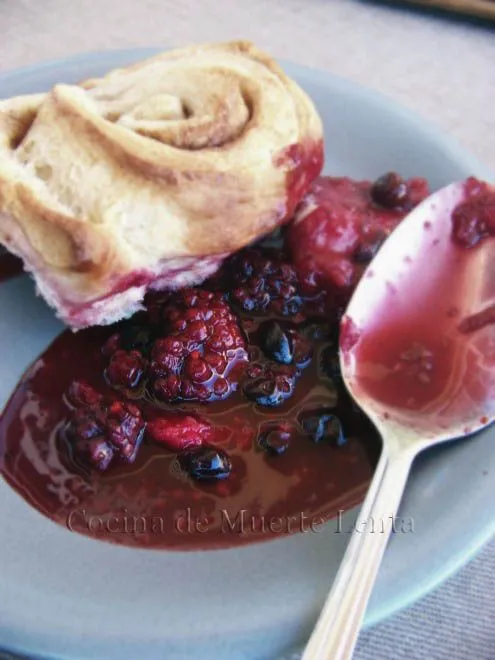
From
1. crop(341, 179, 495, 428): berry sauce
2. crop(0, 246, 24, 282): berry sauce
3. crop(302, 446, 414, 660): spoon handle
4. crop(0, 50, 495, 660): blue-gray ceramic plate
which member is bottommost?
crop(0, 50, 495, 660): blue-gray ceramic plate

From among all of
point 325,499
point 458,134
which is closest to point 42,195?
point 325,499

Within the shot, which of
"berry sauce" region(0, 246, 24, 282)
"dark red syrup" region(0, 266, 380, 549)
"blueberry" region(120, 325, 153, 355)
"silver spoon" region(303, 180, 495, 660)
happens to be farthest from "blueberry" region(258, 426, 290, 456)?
"berry sauce" region(0, 246, 24, 282)

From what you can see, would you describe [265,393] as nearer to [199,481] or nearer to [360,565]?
[199,481]

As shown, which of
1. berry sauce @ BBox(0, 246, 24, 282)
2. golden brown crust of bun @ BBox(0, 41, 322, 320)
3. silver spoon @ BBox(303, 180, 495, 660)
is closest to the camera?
silver spoon @ BBox(303, 180, 495, 660)

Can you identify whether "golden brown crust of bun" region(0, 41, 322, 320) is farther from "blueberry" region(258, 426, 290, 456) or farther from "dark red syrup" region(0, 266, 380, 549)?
"blueberry" region(258, 426, 290, 456)

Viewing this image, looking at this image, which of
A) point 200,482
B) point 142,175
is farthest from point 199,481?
point 142,175

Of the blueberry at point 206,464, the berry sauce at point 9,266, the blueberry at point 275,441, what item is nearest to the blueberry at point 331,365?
the blueberry at point 275,441

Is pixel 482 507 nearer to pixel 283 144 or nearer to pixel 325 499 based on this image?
pixel 325 499

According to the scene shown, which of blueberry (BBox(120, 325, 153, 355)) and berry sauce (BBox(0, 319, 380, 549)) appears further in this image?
blueberry (BBox(120, 325, 153, 355))
